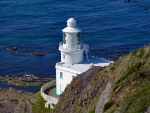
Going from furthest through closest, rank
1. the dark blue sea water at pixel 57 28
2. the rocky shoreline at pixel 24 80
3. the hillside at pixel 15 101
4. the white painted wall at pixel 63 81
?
the dark blue sea water at pixel 57 28, the rocky shoreline at pixel 24 80, the hillside at pixel 15 101, the white painted wall at pixel 63 81

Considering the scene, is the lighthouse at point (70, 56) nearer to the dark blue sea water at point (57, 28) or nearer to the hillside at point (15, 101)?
the hillside at point (15, 101)

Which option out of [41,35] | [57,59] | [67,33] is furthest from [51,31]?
[67,33]

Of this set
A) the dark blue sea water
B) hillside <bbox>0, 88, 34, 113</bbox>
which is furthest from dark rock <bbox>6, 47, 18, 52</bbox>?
hillside <bbox>0, 88, 34, 113</bbox>

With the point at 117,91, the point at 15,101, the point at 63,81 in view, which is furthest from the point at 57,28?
the point at 117,91

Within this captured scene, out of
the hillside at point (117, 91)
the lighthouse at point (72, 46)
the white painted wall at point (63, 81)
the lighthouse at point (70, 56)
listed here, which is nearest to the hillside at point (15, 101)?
the white painted wall at point (63, 81)

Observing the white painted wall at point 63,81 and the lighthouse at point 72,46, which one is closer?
the white painted wall at point 63,81
